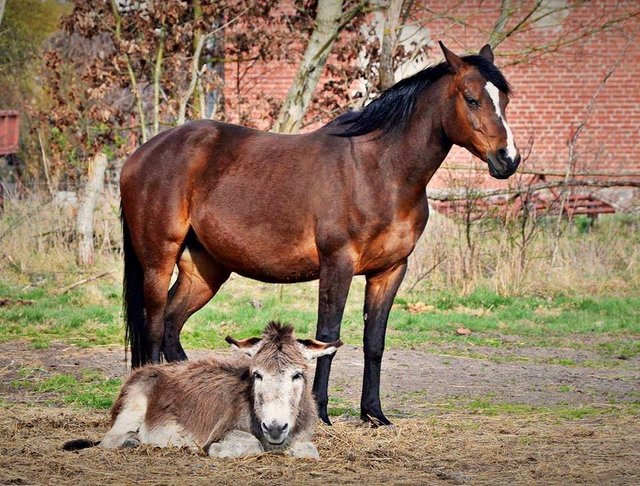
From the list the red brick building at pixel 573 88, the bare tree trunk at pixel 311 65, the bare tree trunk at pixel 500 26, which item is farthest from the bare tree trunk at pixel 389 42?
the red brick building at pixel 573 88

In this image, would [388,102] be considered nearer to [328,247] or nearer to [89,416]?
[328,247]

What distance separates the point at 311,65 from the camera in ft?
45.7

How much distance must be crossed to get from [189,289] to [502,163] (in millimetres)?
2804

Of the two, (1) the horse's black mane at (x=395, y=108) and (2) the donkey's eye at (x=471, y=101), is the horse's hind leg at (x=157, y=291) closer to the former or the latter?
(1) the horse's black mane at (x=395, y=108)

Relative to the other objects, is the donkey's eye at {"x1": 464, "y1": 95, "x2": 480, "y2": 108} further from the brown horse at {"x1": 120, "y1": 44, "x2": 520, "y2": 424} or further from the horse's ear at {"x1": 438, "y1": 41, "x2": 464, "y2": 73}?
the horse's ear at {"x1": 438, "y1": 41, "x2": 464, "y2": 73}

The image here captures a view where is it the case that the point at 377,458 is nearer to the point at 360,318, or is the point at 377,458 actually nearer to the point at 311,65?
the point at 360,318

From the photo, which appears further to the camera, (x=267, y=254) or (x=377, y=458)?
(x=267, y=254)

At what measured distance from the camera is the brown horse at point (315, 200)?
723 cm

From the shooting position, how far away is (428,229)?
45.9ft

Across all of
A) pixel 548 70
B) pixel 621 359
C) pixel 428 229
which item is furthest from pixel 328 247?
pixel 548 70

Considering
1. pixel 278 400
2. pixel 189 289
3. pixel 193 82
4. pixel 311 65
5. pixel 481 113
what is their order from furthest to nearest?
pixel 311 65 < pixel 193 82 < pixel 189 289 < pixel 481 113 < pixel 278 400

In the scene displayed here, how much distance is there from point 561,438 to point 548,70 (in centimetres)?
1679

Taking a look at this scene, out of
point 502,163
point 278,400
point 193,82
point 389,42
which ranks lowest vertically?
point 278,400

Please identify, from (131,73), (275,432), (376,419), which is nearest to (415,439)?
(376,419)
